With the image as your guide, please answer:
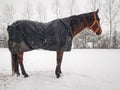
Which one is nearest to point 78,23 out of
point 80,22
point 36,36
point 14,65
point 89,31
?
point 80,22

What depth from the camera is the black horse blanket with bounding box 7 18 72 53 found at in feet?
15.0

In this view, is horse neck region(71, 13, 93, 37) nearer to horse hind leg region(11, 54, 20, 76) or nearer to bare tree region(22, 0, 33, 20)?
horse hind leg region(11, 54, 20, 76)

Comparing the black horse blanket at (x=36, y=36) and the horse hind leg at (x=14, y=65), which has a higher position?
the black horse blanket at (x=36, y=36)

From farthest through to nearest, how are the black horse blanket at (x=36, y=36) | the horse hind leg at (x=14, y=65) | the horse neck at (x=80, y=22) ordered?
the horse neck at (x=80, y=22)
the horse hind leg at (x=14, y=65)
the black horse blanket at (x=36, y=36)

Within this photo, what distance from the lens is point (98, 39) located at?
22.8m

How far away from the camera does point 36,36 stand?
4668 millimetres

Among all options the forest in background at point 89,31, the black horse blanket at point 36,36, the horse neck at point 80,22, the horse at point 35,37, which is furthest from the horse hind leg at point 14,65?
the forest in background at point 89,31

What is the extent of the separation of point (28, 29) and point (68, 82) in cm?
188

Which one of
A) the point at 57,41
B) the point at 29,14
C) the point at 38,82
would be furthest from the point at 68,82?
the point at 29,14

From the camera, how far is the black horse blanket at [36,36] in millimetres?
4574

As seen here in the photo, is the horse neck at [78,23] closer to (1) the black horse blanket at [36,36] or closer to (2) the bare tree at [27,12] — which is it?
(1) the black horse blanket at [36,36]

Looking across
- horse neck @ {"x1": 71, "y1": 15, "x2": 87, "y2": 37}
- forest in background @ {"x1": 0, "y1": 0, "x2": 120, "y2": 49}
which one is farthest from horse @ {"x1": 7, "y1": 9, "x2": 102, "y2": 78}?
forest in background @ {"x1": 0, "y1": 0, "x2": 120, "y2": 49}

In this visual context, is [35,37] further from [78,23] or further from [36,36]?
[78,23]

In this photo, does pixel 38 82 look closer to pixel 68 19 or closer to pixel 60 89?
pixel 60 89
